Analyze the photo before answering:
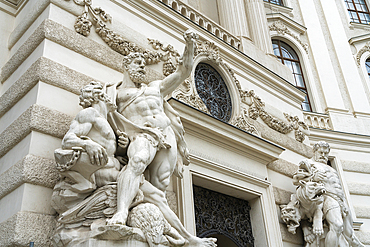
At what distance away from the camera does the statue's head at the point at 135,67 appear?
17.3 ft

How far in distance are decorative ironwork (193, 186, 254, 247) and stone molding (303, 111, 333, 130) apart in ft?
18.5

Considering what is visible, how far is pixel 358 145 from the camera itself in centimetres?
1236

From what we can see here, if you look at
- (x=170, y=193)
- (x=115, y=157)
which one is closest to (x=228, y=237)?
(x=170, y=193)

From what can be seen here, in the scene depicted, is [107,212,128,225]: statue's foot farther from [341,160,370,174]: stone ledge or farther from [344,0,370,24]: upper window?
[344,0,370,24]: upper window

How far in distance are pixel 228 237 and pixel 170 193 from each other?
1632 millimetres

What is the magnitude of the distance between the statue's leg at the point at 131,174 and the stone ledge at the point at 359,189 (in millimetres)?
8690

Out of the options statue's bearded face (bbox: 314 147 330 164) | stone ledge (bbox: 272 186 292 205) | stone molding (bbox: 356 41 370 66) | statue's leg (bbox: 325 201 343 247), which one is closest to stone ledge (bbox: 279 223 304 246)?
stone ledge (bbox: 272 186 292 205)

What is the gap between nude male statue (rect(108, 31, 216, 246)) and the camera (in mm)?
4367

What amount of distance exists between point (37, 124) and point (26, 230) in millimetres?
1297

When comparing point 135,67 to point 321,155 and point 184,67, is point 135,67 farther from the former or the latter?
point 321,155

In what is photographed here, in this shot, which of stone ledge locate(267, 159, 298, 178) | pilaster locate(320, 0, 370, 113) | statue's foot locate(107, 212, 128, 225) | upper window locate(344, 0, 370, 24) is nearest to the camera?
statue's foot locate(107, 212, 128, 225)

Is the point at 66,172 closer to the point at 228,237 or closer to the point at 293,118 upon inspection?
the point at 228,237

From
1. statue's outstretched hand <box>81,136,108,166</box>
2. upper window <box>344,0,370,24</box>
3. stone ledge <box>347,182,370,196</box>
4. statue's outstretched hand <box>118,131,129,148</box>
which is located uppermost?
upper window <box>344,0,370,24</box>

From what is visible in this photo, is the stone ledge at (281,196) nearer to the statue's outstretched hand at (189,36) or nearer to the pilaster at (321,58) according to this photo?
the statue's outstretched hand at (189,36)
